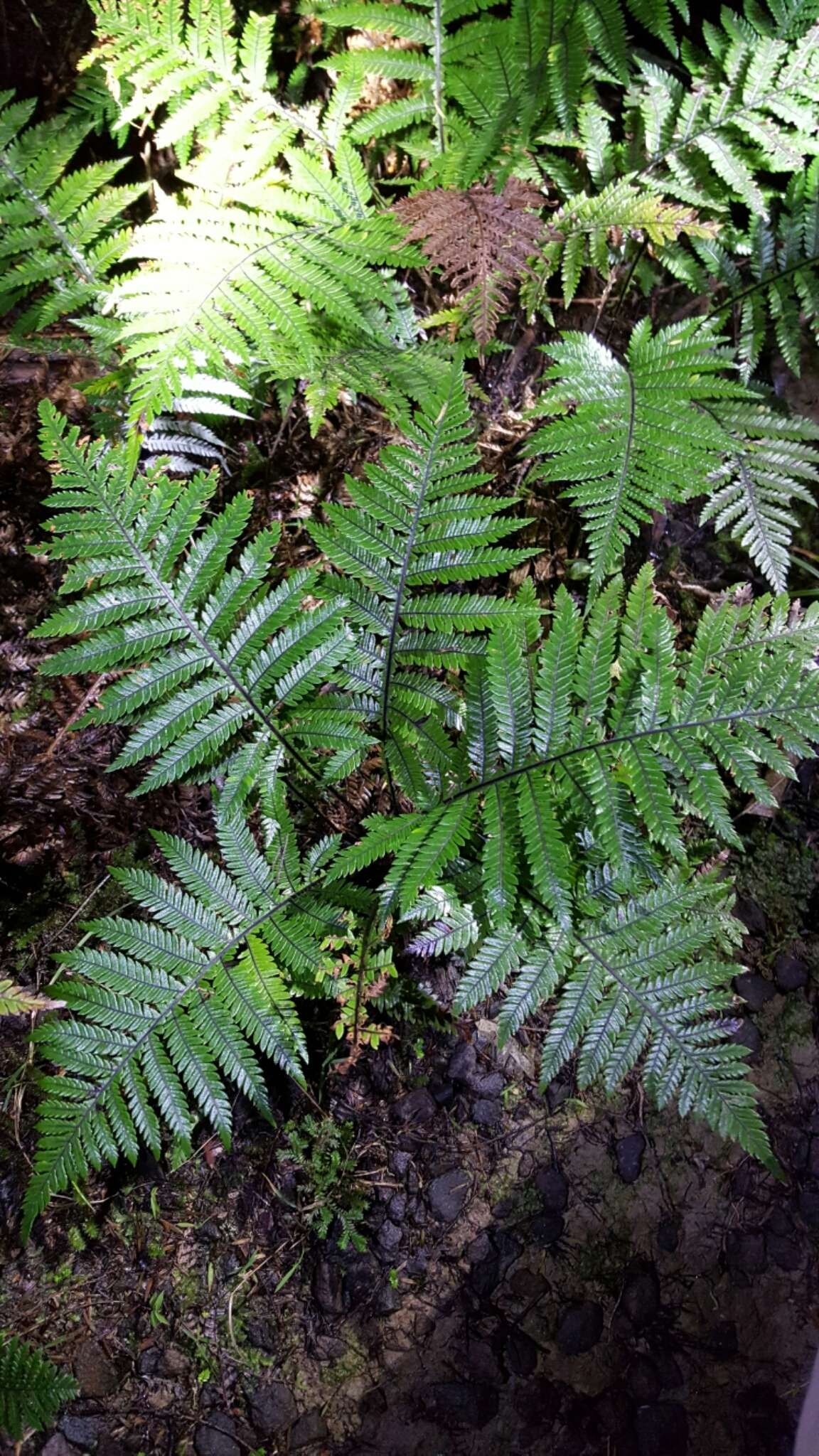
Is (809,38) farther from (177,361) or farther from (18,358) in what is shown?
(18,358)

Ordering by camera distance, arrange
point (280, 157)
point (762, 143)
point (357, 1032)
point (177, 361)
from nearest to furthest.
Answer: point (357, 1032), point (177, 361), point (762, 143), point (280, 157)

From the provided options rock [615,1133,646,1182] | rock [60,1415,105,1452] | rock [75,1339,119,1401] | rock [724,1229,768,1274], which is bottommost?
rock [60,1415,105,1452]

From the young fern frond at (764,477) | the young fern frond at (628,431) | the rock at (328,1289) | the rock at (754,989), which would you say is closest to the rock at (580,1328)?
the rock at (328,1289)

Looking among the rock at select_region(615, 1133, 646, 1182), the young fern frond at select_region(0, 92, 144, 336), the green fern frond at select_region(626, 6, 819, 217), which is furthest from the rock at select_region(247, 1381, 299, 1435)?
the green fern frond at select_region(626, 6, 819, 217)

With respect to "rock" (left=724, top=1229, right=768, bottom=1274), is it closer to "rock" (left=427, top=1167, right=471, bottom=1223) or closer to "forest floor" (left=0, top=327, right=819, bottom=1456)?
"forest floor" (left=0, top=327, right=819, bottom=1456)

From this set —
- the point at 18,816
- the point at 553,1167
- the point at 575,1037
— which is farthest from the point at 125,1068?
the point at 553,1167

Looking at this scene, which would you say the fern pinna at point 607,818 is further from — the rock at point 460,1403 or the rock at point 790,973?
the rock at point 460,1403

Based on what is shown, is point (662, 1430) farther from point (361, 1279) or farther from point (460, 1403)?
point (361, 1279)
